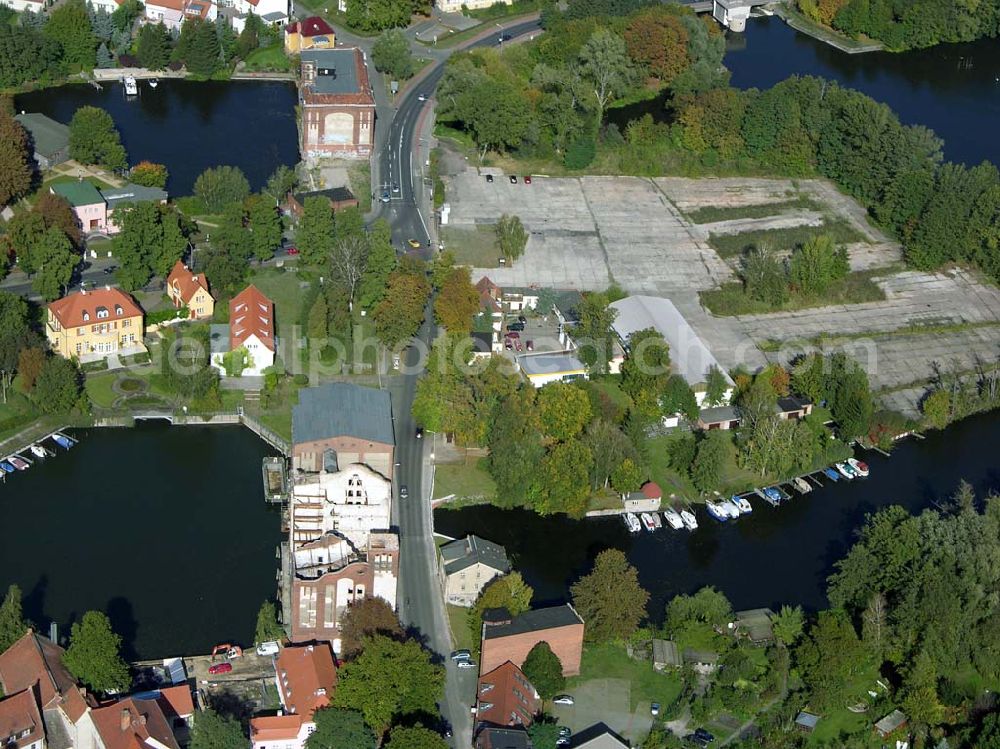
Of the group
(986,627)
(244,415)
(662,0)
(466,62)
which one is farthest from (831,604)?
(662,0)

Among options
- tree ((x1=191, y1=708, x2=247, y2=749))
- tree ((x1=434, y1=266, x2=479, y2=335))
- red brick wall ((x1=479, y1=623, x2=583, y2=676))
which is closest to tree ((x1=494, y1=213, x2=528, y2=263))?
tree ((x1=434, y1=266, x2=479, y2=335))

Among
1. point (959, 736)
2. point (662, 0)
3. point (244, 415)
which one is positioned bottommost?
point (959, 736)

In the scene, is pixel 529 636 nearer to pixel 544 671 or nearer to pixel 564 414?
pixel 544 671

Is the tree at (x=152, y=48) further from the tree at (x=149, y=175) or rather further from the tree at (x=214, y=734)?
the tree at (x=214, y=734)

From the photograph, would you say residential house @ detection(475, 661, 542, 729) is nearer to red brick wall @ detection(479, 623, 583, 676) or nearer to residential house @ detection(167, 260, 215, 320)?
red brick wall @ detection(479, 623, 583, 676)

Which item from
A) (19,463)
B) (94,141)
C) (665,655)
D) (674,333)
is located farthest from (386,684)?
(94,141)

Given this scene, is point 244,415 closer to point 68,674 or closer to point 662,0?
point 68,674

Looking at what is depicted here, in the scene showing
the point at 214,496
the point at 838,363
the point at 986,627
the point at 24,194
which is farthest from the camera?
the point at 24,194
